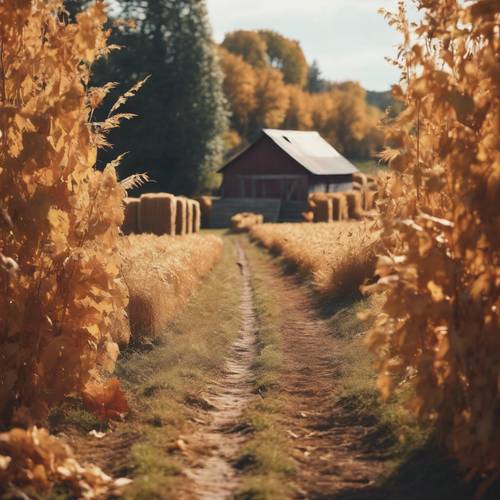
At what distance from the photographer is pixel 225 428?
26.4 ft

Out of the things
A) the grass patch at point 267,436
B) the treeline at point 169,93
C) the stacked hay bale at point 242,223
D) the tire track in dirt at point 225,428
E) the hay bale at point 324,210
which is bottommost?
the tire track in dirt at point 225,428

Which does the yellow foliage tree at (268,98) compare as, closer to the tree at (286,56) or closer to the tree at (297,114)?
the tree at (297,114)

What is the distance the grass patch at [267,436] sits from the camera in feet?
20.3

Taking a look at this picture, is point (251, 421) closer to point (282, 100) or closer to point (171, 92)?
point (171, 92)

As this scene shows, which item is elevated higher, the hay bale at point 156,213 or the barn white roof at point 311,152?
the barn white roof at point 311,152

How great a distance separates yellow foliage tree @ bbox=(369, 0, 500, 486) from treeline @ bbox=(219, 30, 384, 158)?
189 ft

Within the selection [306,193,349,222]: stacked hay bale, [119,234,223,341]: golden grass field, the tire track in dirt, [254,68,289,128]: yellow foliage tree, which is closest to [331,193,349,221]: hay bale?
[306,193,349,222]: stacked hay bale

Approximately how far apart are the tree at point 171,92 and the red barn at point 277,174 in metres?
2.71

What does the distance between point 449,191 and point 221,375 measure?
5.01 m

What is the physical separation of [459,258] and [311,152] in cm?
5247

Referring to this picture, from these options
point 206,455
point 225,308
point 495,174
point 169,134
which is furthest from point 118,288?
point 169,134

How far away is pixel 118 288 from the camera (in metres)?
8.19

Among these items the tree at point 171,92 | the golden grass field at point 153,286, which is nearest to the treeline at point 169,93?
the tree at point 171,92

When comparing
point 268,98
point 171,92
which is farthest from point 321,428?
point 268,98
